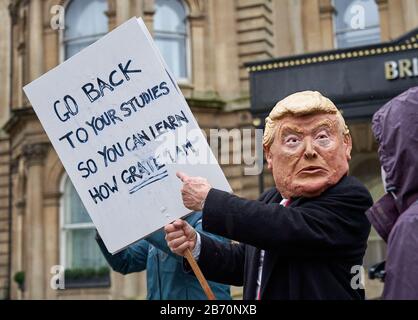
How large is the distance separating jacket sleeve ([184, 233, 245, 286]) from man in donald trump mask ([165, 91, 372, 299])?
264 millimetres

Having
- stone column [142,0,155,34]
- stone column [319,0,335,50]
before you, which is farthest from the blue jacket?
stone column [319,0,335,50]

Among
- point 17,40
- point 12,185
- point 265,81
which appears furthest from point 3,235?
point 265,81

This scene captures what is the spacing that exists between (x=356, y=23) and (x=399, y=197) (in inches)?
604

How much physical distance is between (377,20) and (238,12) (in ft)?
10.9

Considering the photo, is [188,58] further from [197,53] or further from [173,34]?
[173,34]

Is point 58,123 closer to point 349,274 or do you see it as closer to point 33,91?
point 33,91

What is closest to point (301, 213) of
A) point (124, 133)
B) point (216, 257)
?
point (216, 257)

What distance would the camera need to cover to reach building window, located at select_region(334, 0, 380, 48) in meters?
16.8

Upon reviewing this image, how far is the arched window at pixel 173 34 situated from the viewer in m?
16.2

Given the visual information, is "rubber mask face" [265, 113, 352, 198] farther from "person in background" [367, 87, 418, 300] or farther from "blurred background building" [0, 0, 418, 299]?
"blurred background building" [0, 0, 418, 299]

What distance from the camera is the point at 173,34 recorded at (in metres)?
16.4

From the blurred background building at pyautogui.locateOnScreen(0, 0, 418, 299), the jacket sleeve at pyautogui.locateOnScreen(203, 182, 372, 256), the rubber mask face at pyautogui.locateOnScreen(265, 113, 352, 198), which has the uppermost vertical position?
the blurred background building at pyautogui.locateOnScreen(0, 0, 418, 299)

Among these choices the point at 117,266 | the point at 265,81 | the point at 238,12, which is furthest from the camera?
the point at 238,12

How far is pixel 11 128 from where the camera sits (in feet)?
60.3
